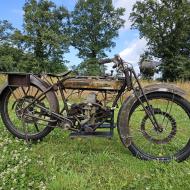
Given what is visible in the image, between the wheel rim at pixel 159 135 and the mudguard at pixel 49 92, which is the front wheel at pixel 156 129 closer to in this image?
the wheel rim at pixel 159 135

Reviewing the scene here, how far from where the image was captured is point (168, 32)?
52750 mm

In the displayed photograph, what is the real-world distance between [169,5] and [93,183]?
5176 cm

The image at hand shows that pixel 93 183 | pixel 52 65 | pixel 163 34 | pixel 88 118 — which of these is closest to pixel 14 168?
pixel 93 183

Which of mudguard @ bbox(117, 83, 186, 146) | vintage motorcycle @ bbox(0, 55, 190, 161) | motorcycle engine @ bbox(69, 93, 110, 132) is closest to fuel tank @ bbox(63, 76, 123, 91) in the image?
vintage motorcycle @ bbox(0, 55, 190, 161)

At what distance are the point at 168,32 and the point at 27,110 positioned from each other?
49.1 metres

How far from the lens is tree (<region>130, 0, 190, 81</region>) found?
5059cm

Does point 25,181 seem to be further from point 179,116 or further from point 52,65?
point 52,65

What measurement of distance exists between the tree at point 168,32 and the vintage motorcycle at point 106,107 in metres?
44.8

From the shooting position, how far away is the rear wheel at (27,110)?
5656 mm

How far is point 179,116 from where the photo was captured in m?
6.71

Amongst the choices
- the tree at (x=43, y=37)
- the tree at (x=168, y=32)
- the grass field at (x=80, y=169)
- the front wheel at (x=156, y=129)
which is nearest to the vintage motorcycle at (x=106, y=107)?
the front wheel at (x=156, y=129)

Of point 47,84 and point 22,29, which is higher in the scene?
point 22,29

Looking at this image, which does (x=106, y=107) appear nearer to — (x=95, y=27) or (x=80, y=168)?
(x=80, y=168)

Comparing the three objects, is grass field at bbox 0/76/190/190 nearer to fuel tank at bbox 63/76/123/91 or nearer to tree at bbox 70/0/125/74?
fuel tank at bbox 63/76/123/91
